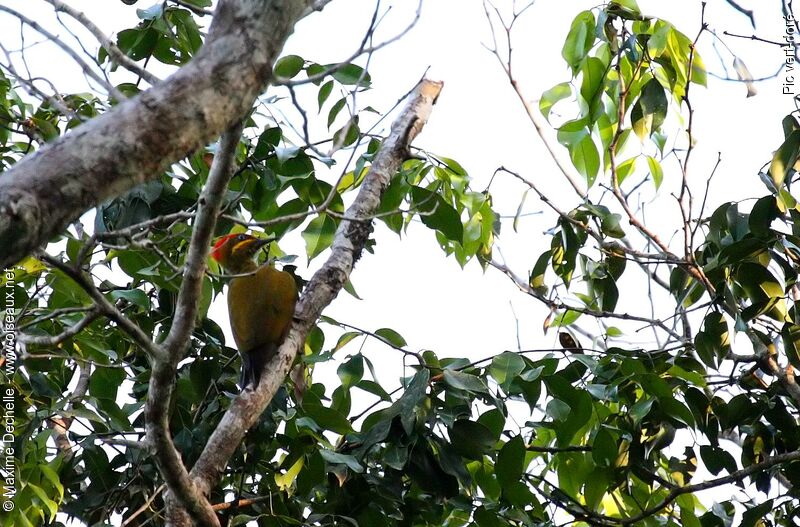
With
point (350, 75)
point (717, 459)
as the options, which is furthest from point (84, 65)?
point (717, 459)

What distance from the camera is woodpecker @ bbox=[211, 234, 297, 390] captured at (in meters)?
3.67

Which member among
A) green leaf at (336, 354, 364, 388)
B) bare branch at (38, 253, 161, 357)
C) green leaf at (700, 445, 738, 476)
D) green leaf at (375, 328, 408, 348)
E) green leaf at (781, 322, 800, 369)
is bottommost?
green leaf at (700, 445, 738, 476)

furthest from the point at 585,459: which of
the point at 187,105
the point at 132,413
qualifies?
the point at 187,105

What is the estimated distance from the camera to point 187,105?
164cm

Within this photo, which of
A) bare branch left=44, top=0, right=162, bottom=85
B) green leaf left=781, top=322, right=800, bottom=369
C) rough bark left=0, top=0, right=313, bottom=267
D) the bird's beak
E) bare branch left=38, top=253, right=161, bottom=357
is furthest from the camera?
the bird's beak

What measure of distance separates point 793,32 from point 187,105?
271 cm

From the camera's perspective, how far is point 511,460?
3000mm

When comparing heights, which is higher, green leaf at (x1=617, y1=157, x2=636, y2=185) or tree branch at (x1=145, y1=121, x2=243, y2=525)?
green leaf at (x1=617, y1=157, x2=636, y2=185)

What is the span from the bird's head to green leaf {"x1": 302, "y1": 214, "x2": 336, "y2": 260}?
98cm

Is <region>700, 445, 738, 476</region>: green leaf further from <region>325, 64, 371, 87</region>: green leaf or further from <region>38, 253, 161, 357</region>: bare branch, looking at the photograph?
<region>38, 253, 161, 357</region>: bare branch

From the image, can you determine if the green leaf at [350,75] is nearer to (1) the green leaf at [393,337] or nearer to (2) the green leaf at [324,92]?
(2) the green leaf at [324,92]

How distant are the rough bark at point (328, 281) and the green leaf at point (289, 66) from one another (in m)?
0.69

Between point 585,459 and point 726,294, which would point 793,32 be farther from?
point 585,459

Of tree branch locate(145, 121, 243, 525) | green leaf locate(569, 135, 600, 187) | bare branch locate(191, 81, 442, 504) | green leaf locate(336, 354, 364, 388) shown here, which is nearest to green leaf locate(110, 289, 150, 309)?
bare branch locate(191, 81, 442, 504)
